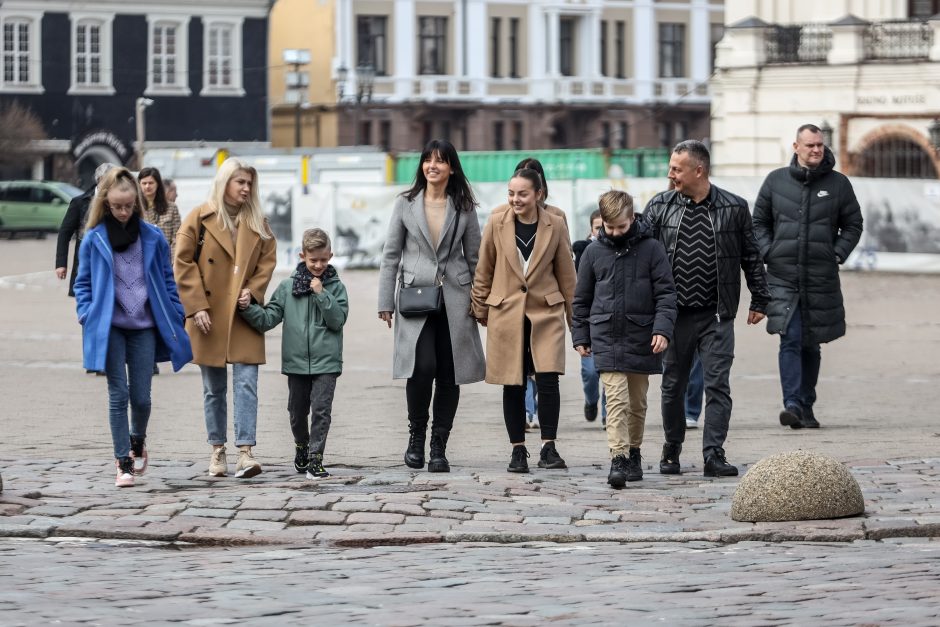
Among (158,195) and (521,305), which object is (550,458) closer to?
(521,305)

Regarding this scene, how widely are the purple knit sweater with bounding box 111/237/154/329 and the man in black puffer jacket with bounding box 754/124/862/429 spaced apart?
4590 millimetres

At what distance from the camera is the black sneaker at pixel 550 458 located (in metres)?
11.5

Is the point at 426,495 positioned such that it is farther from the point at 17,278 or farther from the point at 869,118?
the point at 869,118

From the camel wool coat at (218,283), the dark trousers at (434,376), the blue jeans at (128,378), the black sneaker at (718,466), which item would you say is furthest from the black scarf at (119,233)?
the black sneaker at (718,466)

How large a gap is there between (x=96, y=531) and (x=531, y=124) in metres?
64.0

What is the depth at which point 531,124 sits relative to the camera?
72.6 metres

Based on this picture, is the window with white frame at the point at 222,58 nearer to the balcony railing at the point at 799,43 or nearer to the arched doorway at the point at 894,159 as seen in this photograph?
the balcony railing at the point at 799,43

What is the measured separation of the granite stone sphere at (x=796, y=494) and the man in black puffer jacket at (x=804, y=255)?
4123 mm

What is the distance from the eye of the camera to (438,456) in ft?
36.9

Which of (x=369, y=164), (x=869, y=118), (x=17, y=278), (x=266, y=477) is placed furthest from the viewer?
(x=369, y=164)

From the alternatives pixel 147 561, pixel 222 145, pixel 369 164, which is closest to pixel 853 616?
pixel 147 561

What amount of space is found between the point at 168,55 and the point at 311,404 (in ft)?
191

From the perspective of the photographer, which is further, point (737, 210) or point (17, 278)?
point (17, 278)

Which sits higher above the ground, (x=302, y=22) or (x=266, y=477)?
(x=302, y=22)
